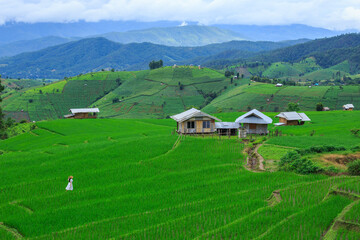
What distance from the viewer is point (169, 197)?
2425 centimetres

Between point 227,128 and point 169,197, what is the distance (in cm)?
3225

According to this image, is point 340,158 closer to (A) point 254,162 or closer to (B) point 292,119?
(A) point 254,162

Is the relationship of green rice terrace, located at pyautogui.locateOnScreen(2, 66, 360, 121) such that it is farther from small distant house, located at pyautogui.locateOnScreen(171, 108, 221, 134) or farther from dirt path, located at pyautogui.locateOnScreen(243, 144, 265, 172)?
dirt path, located at pyautogui.locateOnScreen(243, 144, 265, 172)

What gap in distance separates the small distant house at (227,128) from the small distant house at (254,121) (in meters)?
0.93

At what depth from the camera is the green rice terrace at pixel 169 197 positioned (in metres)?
18.6

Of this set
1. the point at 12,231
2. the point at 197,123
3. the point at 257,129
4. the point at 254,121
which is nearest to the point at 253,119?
the point at 254,121

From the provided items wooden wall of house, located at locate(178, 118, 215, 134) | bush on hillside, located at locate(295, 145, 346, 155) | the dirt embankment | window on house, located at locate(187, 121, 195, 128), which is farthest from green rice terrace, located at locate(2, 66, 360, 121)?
the dirt embankment

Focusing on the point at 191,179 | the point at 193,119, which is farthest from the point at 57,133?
the point at 191,179

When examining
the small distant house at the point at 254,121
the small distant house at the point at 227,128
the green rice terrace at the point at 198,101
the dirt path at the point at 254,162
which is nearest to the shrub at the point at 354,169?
the dirt path at the point at 254,162

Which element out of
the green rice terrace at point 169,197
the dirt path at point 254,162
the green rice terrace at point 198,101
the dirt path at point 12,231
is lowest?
the dirt path at point 12,231

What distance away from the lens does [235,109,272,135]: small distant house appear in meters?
54.8

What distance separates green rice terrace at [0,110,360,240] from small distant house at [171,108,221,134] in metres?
14.7

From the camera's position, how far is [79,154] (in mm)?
37719

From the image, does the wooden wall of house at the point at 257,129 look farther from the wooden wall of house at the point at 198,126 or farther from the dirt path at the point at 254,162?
the dirt path at the point at 254,162
